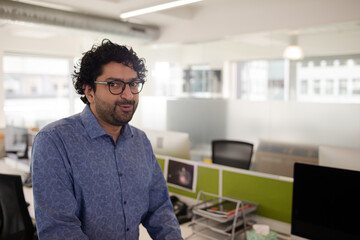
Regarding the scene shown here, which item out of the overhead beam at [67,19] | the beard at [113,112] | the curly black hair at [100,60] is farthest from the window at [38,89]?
the beard at [113,112]

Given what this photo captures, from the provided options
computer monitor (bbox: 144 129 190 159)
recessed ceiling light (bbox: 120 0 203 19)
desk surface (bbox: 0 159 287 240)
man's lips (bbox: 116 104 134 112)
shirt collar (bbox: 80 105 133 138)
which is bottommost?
desk surface (bbox: 0 159 287 240)

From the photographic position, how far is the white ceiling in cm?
399

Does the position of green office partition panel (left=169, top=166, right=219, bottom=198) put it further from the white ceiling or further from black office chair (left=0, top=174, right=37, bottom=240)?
the white ceiling

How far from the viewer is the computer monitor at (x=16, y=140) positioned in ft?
12.2

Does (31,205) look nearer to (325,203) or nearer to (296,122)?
(325,203)

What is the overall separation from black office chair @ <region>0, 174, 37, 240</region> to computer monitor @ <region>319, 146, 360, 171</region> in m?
1.82

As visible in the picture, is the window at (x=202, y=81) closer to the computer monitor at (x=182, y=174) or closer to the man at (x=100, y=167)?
the computer monitor at (x=182, y=174)

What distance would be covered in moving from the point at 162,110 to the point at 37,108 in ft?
10.8

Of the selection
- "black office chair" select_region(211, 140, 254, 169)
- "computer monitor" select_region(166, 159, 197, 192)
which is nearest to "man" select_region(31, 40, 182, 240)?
"computer monitor" select_region(166, 159, 197, 192)

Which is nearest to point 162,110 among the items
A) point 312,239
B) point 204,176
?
point 204,176

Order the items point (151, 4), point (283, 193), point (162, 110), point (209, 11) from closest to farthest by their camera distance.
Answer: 1. point (283, 193)
2. point (151, 4)
3. point (209, 11)
4. point (162, 110)

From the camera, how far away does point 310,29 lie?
421 cm

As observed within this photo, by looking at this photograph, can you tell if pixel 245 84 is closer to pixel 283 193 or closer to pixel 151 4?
pixel 151 4

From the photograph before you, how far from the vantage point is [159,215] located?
1.43m
